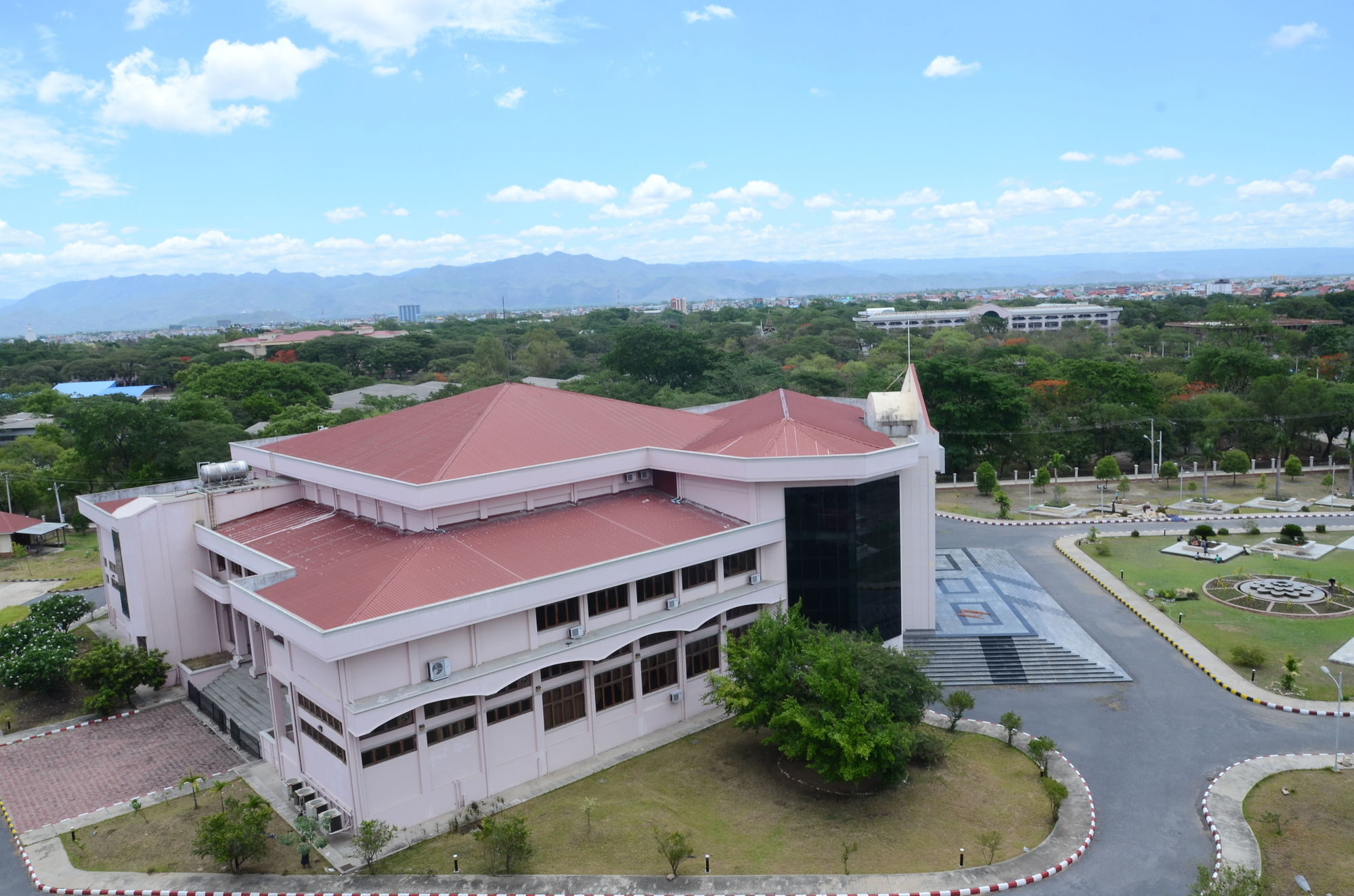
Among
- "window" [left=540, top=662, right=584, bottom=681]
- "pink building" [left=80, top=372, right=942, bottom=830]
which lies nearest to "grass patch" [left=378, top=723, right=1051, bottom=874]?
"pink building" [left=80, top=372, right=942, bottom=830]

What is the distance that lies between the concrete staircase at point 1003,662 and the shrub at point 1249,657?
392 centimetres

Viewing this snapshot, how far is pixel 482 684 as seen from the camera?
2216 cm

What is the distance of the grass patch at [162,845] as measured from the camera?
Result: 20.4 meters

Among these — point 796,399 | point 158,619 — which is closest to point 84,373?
point 158,619

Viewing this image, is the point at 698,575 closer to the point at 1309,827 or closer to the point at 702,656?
the point at 702,656

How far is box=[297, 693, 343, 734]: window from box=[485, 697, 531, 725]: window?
351cm

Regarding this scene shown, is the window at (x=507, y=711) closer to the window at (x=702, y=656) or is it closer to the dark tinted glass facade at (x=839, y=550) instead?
the window at (x=702, y=656)

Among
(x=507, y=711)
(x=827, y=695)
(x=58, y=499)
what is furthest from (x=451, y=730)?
(x=58, y=499)

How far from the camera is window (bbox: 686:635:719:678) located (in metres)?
27.2

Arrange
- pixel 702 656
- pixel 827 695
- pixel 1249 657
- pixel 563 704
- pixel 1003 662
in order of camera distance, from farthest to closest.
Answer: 1. pixel 1003 662
2. pixel 1249 657
3. pixel 702 656
4. pixel 563 704
5. pixel 827 695

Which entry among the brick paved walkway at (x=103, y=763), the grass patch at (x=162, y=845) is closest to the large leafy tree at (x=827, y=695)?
the grass patch at (x=162, y=845)

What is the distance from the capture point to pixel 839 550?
2894cm

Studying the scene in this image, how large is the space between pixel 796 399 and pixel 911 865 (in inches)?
826

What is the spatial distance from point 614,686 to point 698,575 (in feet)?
13.7
